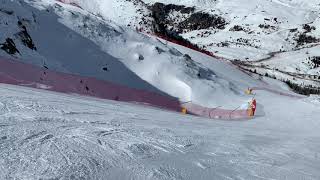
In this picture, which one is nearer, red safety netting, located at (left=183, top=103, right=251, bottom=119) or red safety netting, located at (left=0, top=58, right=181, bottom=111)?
red safety netting, located at (left=0, top=58, right=181, bottom=111)

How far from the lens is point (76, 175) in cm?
610

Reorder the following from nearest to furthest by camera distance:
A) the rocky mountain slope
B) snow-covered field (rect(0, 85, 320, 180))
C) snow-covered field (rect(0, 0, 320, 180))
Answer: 1. snow-covered field (rect(0, 85, 320, 180))
2. snow-covered field (rect(0, 0, 320, 180))
3. the rocky mountain slope

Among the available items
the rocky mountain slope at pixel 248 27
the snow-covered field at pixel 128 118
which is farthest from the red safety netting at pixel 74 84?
the rocky mountain slope at pixel 248 27

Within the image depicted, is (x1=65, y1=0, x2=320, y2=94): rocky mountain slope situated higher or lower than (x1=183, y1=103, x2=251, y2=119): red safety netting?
higher

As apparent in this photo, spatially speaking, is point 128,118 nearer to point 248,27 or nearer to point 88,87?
point 88,87

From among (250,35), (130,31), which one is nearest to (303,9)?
(250,35)

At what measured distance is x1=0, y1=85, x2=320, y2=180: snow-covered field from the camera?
654cm

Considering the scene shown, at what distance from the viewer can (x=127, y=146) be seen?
7.99 metres

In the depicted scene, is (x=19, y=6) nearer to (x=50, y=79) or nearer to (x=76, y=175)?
(x=50, y=79)

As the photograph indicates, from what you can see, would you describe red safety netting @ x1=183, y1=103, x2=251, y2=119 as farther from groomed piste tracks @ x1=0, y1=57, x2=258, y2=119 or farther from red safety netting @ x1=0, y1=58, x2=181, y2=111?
red safety netting @ x1=0, y1=58, x2=181, y2=111

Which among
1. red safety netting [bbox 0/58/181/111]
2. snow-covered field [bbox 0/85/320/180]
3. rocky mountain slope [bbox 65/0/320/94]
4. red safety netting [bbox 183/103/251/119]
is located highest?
rocky mountain slope [bbox 65/0/320/94]

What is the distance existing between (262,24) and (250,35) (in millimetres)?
7908

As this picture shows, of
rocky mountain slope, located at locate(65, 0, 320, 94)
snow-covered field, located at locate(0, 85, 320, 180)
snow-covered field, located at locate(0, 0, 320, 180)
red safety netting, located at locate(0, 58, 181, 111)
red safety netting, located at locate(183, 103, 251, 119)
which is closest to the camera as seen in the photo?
snow-covered field, located at locate(0, 85, 320, 180)

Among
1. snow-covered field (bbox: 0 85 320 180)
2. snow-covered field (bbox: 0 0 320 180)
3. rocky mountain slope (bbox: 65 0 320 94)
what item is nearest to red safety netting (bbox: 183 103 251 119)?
snow-covered field (bbox: 0 0 320 180)
